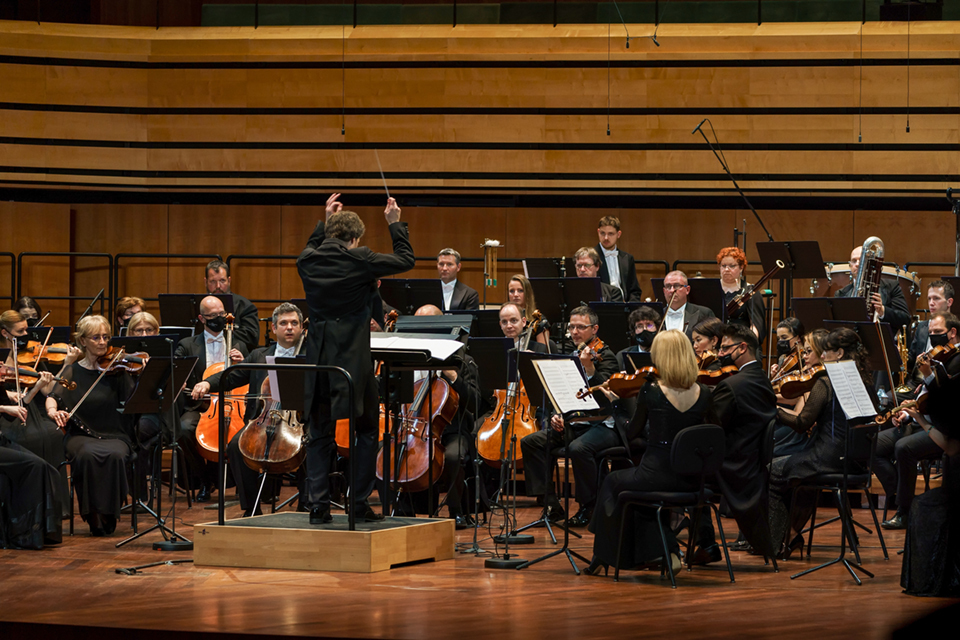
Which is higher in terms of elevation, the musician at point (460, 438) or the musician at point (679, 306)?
the musician at point (679, 306)

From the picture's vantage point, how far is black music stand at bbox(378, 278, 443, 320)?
7.32 meters

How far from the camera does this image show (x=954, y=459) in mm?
4254

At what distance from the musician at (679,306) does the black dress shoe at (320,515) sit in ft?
8.90

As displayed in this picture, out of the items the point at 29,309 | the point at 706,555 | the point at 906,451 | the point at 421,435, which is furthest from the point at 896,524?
the point at 29,309

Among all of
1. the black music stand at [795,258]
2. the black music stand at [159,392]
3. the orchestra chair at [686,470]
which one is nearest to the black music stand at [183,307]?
the black music stand at [159,392]

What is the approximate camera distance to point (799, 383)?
5.36m

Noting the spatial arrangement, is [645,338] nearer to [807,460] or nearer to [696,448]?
[807,460]

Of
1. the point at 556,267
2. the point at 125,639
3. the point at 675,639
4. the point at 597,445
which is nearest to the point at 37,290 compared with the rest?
the point at 556,267

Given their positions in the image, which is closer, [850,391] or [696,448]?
[696,448]

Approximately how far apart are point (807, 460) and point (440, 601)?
203 cm

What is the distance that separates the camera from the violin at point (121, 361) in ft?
19.1

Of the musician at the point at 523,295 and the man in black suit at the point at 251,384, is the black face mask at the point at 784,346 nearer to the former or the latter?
the musician at the point at 523,295

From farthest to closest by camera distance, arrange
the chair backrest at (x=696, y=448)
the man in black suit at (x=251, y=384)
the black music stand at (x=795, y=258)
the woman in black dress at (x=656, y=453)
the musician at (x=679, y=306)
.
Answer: the black music stand at (x=795, y=258), the musician at (x=679, y=306), the man in black suit at (x=251, y=384), the woman in black dress at (x=656, y=453), the chair backrest at (x=696, y=448)

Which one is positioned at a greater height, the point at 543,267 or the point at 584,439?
the point at 543,267
